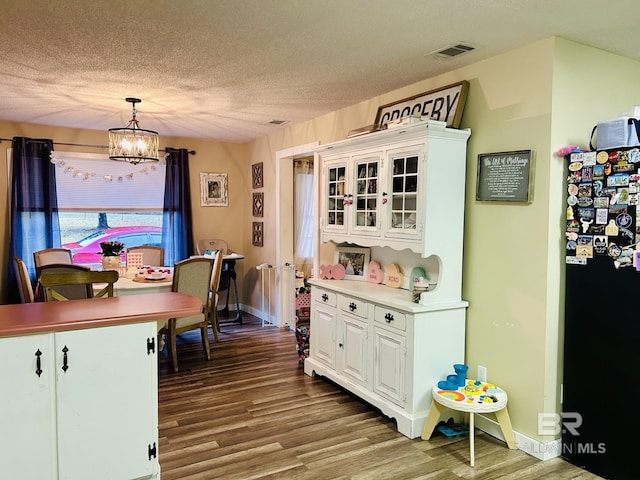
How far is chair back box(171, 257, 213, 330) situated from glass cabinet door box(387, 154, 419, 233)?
2050mm

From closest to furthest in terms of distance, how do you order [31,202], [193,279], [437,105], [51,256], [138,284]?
[437,105] < [138,284] < [193,279] < [51,256] < [31,202]

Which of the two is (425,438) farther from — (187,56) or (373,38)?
(187,56)

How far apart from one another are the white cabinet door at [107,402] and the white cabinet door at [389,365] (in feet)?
5.26

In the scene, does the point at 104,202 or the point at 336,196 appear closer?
the point at 336,196

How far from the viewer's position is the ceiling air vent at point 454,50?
9.59 feet

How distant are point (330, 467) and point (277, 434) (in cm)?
53

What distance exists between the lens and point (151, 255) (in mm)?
6086

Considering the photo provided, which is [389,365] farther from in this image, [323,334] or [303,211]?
[303,211]

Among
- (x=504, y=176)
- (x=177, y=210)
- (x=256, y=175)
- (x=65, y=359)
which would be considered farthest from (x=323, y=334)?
(x=177, y=210)

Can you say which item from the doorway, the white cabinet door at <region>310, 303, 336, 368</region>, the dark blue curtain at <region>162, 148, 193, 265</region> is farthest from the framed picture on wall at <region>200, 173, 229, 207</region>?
the white cabinet door at <region>310, 303, 336, 368</region>

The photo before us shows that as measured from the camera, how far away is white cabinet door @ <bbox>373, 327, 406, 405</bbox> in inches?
128

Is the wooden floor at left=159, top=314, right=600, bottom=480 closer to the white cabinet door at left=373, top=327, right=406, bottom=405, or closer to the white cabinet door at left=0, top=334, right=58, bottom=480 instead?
the white cabinet door at left=373, top=327, right=406, bottom=405

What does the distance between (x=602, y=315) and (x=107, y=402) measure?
107 inches

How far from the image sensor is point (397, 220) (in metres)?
3.46
